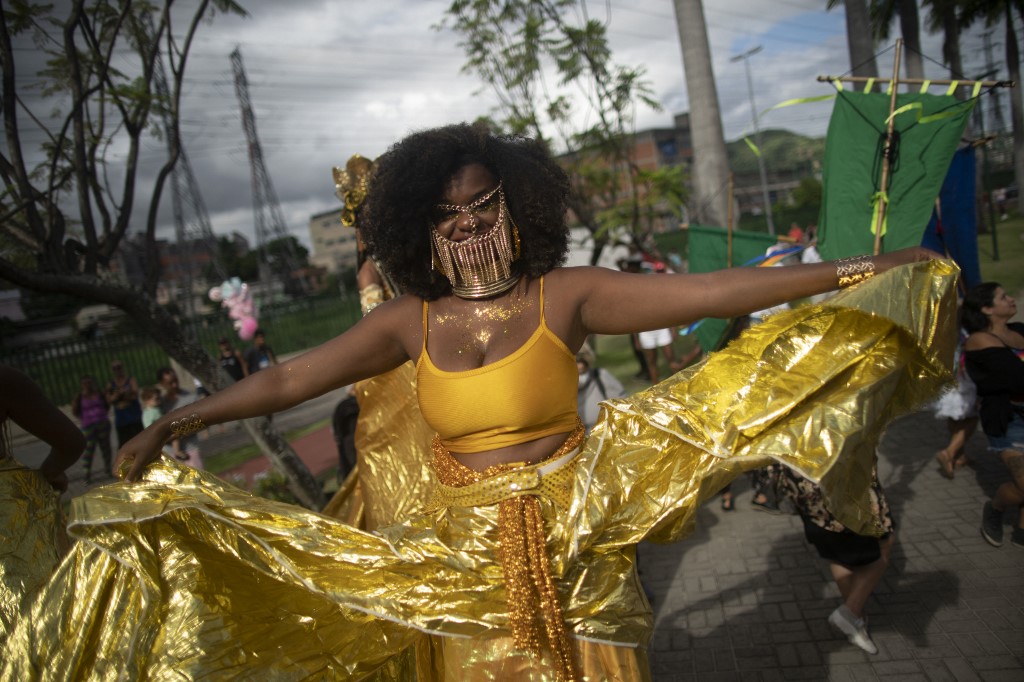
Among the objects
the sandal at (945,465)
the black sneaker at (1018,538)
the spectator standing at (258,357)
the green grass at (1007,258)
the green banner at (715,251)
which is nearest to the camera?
the black sneaker at (1018,538)

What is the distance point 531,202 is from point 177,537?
4.86 ft

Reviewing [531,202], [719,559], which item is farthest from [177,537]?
[719,559]

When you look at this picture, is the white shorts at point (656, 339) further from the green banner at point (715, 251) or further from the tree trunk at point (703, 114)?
the green banner at point (715, 251)

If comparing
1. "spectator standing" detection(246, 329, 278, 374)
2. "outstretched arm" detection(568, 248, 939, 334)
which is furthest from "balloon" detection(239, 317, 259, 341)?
"outstretched arm" detection(568, 248, 939, 334)

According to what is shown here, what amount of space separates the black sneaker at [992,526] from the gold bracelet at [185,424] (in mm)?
4241

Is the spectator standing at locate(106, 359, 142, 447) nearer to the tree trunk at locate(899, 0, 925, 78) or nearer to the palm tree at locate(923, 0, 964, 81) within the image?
the tree trunk at locate(899, 0, 925, 78)

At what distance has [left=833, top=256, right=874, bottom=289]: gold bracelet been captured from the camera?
186cm

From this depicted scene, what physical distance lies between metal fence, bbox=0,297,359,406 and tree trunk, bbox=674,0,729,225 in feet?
26.1

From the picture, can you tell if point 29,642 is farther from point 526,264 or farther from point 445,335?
point 526,264

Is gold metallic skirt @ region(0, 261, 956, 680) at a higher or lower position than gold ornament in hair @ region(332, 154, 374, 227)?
lower

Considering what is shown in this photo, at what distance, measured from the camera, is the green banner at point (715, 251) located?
20.7ft

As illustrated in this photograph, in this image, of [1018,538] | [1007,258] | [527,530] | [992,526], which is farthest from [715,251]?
[1007,258]

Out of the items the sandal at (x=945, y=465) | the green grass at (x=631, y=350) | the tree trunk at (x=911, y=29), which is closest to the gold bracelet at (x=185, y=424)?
the sandal at (x=945, y=465)

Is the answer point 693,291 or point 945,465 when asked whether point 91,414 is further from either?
point 945,465
